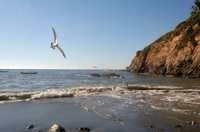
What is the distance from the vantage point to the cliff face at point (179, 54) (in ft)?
189

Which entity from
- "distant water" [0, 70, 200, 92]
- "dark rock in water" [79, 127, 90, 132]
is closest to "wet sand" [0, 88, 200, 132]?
"dark rock in water" [79, 127, 90, 132]

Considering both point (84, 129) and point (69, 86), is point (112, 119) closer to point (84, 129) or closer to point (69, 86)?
point (84, 129)

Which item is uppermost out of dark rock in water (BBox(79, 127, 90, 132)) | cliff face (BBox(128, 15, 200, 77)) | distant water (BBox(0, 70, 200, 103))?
cliff face (BBox(128, 15, 200, 77))

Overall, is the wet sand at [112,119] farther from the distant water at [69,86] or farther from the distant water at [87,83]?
the distant water at [87,83]

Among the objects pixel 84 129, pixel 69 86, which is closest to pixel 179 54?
pixel 69 86

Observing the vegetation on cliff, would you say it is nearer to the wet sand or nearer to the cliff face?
the cliff face

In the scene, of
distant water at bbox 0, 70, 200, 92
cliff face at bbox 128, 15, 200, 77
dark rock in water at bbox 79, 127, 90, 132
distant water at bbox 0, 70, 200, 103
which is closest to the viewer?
dark rock in water at bbox 79, 127, 90, 132

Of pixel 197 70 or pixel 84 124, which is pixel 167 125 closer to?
pixel 84 124

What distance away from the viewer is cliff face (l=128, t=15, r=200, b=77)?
189ft

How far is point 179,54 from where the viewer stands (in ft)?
206

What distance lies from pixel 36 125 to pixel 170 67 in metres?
57.6

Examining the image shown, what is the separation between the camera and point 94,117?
13367 millimetres

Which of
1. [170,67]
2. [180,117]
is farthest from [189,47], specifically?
[180,117]

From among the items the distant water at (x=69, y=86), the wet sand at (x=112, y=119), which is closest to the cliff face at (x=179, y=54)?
the distant water at (x=69, y=86)
